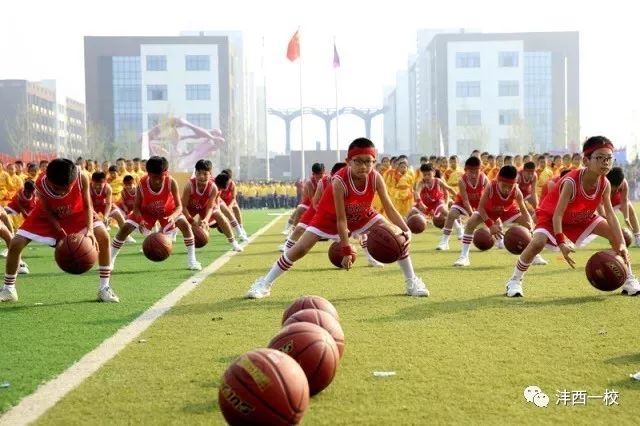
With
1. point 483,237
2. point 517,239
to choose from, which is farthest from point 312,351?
point 483,237

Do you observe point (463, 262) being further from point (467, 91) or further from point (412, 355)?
point (467, 91)

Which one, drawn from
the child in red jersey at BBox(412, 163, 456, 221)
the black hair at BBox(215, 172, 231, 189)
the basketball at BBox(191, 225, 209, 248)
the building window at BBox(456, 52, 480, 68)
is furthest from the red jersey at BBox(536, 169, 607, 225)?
the building window at BBox(456, 52, 480, 68)

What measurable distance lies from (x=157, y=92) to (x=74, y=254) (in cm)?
9741

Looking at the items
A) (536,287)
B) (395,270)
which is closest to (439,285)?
(536,287)

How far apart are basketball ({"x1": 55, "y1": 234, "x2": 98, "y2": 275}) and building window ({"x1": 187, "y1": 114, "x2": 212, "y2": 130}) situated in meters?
94.2

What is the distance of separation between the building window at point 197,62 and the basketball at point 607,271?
318 ft

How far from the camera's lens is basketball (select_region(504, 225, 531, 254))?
13.9 m

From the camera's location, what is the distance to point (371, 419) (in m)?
5.55

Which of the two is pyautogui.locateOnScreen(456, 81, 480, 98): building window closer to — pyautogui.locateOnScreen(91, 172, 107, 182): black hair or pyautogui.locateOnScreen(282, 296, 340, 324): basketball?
pyautogui.locateOnScreen(91, 172, 107, 182): black hair

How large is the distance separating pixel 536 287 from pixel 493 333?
3813 mm

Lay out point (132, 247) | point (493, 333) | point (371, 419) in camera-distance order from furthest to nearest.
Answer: point (132, 247) → point (493, 333) → point (371, 419)

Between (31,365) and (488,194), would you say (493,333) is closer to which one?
(31,365)

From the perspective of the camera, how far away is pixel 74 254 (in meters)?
10.2

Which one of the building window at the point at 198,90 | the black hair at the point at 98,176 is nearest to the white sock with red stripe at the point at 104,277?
the black hair at the point at 98,176
